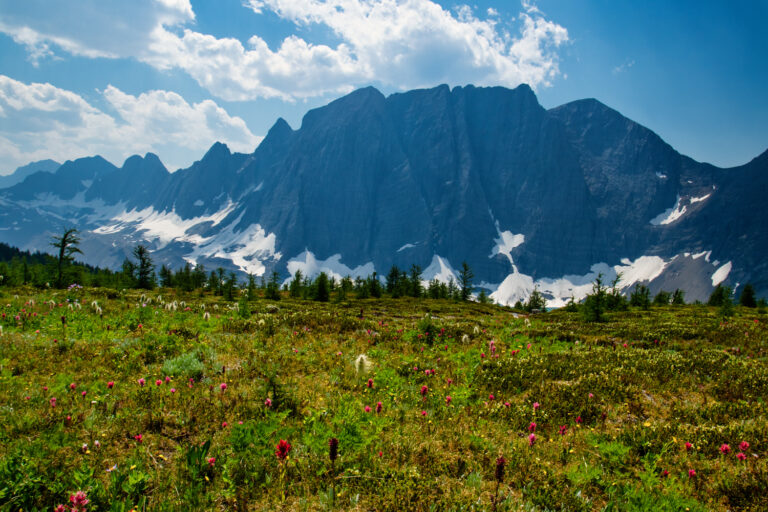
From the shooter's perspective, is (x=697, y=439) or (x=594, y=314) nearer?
(x=697, y=439)

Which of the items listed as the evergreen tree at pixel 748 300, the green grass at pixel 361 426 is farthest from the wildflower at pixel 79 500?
the evergreen tree at pixel 748 300

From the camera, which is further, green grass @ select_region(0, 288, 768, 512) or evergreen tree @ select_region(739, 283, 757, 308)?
evergreen tree @ select_region(739, 283, 757, 308)

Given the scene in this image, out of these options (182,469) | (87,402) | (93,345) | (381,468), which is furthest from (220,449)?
(93,345)

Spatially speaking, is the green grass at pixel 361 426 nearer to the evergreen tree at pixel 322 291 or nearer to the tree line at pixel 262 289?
the tree line at pixel 262 289

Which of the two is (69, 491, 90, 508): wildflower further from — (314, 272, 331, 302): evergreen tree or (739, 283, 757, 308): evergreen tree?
(739, 283, 757, 308): evergreen tree

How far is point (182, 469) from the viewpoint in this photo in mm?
4574

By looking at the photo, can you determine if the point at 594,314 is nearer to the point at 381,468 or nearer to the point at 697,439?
the point at 697,439

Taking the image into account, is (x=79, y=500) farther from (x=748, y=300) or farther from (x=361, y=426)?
(x=748, y=300)

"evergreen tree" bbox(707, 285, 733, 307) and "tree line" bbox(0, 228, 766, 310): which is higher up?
"evergreen tree" bbox(707, 285, 733, 307)

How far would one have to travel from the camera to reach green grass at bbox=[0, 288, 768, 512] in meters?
4.26

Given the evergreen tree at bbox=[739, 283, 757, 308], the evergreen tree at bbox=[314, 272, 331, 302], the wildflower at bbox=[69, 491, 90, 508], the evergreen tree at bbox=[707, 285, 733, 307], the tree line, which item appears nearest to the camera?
the wildflower at bbox=[69, 491, 90, 508]

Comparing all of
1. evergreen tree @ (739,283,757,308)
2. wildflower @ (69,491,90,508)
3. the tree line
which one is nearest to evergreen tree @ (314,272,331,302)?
the tree line

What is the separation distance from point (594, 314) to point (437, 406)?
73.4 ft

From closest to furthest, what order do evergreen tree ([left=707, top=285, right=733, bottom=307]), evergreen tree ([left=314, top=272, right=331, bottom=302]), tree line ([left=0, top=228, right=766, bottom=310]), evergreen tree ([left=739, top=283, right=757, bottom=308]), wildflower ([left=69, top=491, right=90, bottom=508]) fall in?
1. wildflower ([left=69, top=491, right=90, bottom=508])
2. tree line ([left=0, top=228, right=766, bottom=310])
3. evergreen tree ([left=707, top=285, right=733, bottom=307])
4. evergreen tree ([left=314, top=272, right=331, bottom=302])
5. evergreen tree ([left=739, top=283, right=757, bottom=308])
